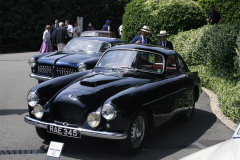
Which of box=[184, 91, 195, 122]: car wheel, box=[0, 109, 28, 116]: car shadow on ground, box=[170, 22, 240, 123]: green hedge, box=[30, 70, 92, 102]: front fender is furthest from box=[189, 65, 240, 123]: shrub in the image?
box=[0, 109, 28, 116]: car shadow on ground

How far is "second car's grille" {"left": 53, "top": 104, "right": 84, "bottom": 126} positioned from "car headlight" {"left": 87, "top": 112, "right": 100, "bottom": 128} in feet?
0.53

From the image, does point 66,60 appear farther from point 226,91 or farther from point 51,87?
point 226,91

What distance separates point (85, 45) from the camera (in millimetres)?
10836

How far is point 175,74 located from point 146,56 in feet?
2.35

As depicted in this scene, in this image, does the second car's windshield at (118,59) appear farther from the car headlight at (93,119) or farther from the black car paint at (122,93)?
the car headlight at (93,119)

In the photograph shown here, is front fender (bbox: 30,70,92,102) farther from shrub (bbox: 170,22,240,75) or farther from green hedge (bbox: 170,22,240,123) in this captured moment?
shrub (bbox: 170,22,240,75)

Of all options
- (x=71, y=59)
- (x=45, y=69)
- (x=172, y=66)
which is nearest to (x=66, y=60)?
(x=71, y=59)

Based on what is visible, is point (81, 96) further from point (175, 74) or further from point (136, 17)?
point (136, 17)

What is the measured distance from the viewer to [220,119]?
730 cm

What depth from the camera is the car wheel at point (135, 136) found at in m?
4.81

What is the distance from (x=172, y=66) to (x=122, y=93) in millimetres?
1999

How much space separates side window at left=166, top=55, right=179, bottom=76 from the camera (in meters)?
6.38

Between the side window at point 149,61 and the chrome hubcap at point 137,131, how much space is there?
4.67 feet

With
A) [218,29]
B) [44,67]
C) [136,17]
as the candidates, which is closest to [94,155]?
[44,67]
